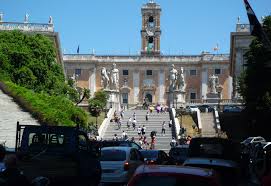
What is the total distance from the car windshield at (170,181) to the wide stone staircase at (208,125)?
44651mm

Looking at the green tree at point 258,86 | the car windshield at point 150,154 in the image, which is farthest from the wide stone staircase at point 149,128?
the car windshield at point 150,154

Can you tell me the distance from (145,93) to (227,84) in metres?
13.3

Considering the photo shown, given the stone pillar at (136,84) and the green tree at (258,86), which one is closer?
the green tree at (258,86)

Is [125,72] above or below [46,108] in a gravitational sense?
above

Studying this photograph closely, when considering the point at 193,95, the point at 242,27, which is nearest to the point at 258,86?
the point at 242,27

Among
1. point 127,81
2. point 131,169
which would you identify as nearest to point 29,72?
point 131,169

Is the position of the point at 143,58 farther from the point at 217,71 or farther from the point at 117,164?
the point at 117,164

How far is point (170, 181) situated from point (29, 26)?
277 ft

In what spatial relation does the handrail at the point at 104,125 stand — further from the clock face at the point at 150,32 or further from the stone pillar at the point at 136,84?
the clock face at the point at 150,32

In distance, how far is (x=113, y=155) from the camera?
65.6 feet

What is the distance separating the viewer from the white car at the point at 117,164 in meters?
19.4

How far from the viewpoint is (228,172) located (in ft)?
52.7

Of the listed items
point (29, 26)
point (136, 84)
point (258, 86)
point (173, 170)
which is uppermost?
point (29, 26)

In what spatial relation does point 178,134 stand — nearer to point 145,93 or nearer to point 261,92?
point 261,92
